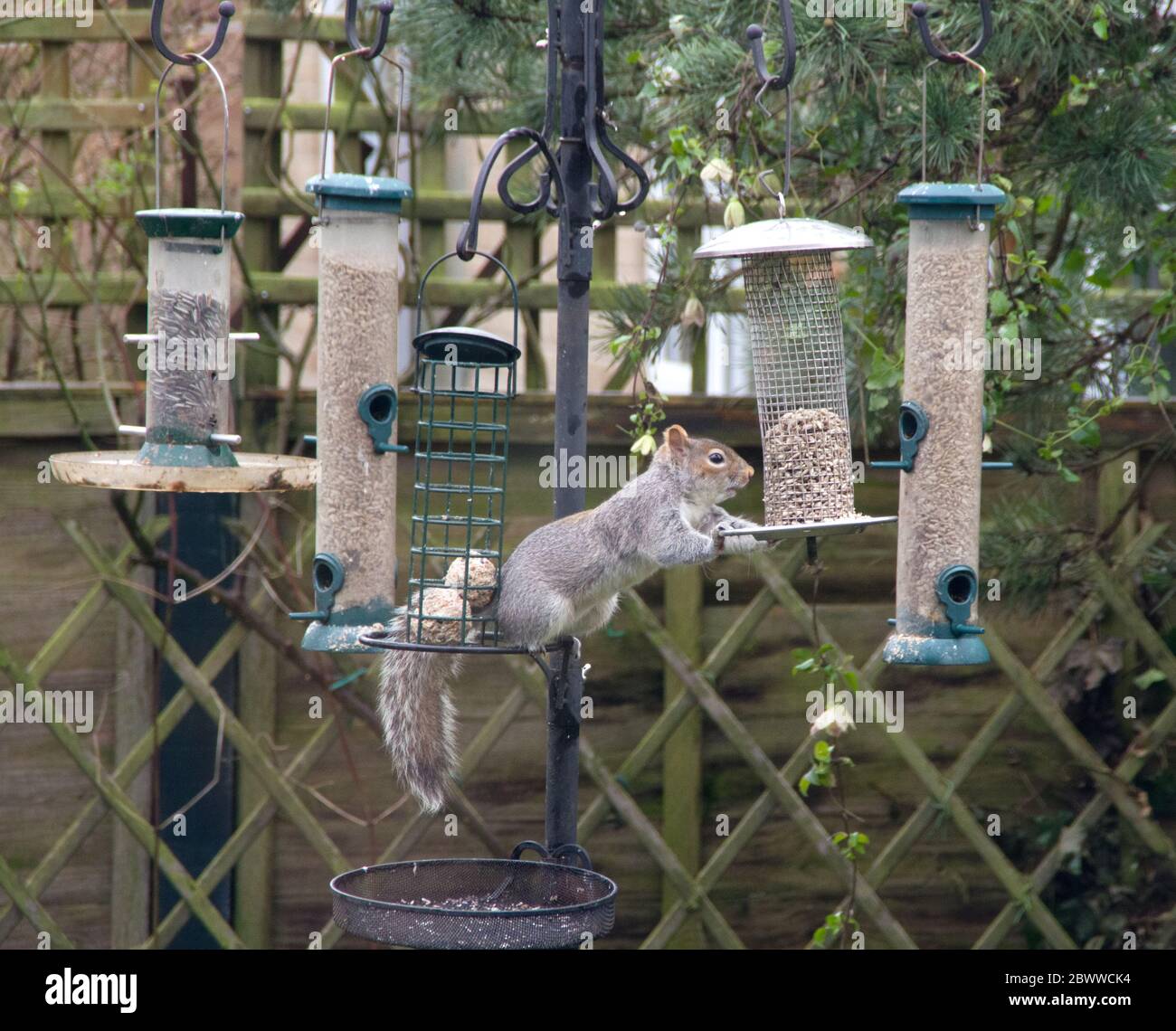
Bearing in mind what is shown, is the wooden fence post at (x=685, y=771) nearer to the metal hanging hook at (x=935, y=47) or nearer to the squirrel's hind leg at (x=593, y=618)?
the squirrel's hind leg at (x=593, y=618)

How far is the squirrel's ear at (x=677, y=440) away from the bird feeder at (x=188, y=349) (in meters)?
0.62

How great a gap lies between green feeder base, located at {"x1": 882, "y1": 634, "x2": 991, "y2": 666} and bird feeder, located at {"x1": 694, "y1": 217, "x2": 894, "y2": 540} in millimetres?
220

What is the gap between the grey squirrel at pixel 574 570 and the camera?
2398 millimetres

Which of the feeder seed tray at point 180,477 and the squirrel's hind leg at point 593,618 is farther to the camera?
the squirrel's hind leg at point 593,618

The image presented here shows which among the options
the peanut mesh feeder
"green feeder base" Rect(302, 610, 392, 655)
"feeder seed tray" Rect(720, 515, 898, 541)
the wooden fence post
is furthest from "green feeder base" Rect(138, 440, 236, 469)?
the wooden fence post

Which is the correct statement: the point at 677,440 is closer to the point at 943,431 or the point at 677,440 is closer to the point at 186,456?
the point at 943,431

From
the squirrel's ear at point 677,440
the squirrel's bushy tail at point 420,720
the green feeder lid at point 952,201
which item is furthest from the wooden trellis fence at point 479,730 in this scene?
the green feeder lid at point 952,201

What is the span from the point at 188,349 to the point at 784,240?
1103 millimetres

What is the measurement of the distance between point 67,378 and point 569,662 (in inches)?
84.8

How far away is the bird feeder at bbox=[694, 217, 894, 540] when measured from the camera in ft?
8.13

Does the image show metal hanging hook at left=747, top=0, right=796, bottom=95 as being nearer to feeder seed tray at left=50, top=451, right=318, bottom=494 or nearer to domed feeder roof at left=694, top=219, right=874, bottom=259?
domed feeder roof at left=694, top=219, right=874, bottom=259

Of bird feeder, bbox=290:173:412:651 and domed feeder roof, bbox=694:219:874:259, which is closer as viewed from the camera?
Result: domed feeder roof, bbox=694:219:874:259

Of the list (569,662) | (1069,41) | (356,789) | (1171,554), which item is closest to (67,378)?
(356,789)

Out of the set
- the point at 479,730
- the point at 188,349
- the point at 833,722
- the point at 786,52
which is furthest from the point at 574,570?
the point at 479,730
